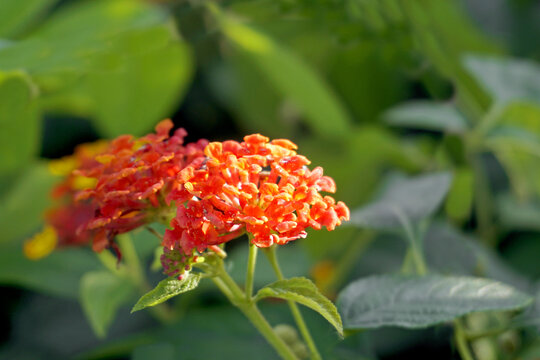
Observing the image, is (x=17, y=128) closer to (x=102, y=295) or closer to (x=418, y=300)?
(x=102, y=295)

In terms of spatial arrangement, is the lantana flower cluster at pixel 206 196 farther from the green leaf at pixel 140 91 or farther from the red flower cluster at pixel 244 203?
the green leaf at pixel 140 91

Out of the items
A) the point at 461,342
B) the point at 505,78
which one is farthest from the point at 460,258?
the point at 505,78

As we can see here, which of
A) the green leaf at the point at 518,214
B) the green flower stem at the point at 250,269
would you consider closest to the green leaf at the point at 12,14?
the green flower stem at the point at 250,269

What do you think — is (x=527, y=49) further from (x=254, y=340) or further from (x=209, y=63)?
(x=254, y=340)

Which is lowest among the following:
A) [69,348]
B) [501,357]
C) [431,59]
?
[69,348]

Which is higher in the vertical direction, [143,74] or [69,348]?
[143,74]

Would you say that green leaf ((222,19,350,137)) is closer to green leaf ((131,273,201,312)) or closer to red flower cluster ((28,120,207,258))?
red flower cluster ((28,120,207,258))

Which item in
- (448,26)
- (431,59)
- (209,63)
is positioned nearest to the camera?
(431,59)

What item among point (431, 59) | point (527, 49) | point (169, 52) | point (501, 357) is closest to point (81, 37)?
point (169, 52)
